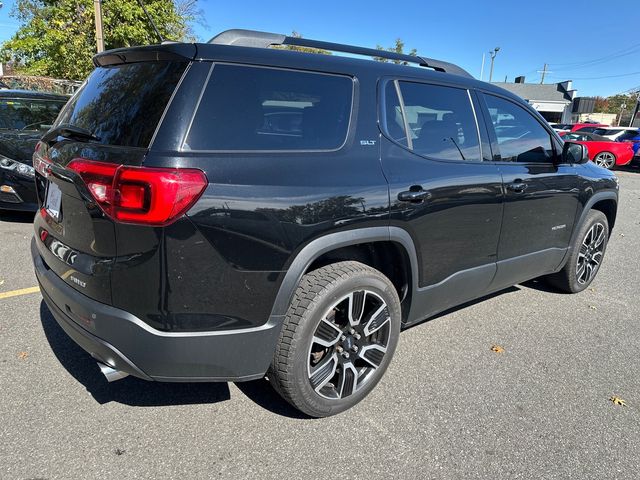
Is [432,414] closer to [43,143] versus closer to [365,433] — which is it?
[365,433]

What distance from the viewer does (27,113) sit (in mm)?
6555

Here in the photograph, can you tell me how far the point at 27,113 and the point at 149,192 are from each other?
6.01m

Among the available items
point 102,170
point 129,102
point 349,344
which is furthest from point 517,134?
point 102,170

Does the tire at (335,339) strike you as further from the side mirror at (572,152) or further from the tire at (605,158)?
the tire at (605,158)

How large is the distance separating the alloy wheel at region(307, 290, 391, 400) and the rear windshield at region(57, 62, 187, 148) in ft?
4.06

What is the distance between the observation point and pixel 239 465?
221 centimetres

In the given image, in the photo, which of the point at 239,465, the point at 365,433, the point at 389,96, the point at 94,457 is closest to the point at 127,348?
the point at 94,457

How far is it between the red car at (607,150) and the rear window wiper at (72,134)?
1902 centimetres

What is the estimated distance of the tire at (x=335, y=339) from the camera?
2305 millimetres

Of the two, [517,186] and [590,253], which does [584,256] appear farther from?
[517,186]

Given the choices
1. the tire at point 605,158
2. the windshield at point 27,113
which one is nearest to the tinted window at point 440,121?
the windshield at point 27,113

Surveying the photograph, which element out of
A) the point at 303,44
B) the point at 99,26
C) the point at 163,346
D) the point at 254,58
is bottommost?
the point at 163,346

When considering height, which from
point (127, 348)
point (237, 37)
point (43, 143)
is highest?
point (237, 37)

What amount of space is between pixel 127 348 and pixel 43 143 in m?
1.37
